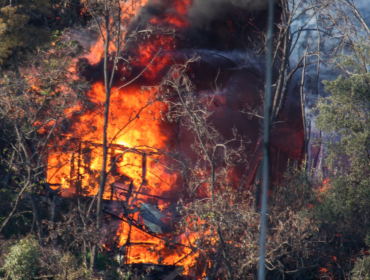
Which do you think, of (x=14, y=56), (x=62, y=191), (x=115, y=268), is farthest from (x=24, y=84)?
(x=115, y=268)

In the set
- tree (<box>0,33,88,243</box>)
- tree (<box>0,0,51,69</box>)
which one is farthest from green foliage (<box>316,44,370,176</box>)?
tree (<box>0,0,51,69</box>)

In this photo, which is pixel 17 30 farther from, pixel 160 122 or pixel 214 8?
pixel 214 8

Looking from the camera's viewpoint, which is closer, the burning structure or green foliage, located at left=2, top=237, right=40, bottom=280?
green foliage, located at left=2, top=237, right=40, bottom=280

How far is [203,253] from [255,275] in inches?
62.3

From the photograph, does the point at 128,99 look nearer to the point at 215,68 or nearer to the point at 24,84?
the point at 215,68

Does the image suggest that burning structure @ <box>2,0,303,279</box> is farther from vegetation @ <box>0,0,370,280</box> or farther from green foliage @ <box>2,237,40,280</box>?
green foliage @ <box>2,237,40,280</box>

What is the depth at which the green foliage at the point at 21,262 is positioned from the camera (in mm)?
10461

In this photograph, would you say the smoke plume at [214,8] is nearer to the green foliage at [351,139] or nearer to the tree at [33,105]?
the tree at [33,105]

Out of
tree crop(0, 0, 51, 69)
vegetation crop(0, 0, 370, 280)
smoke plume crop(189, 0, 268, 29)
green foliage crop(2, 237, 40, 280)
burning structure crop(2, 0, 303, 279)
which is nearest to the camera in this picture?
A: green foliage crop(2, 237, 40, 280)

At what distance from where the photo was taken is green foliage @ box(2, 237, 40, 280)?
34.3ft

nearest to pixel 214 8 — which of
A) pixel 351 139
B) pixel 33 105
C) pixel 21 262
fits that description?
pixel 351 139

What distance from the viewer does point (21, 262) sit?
1054 centimetres

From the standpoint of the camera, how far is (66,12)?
15.6 m

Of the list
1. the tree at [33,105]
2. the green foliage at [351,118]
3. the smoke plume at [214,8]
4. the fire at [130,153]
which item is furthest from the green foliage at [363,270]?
the smoke plume at [214,8]
